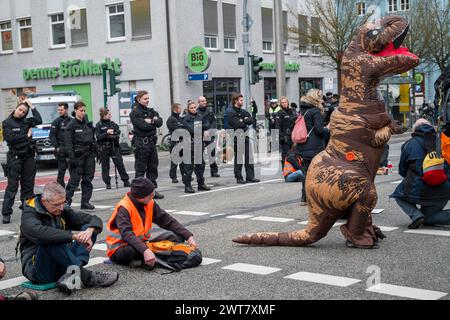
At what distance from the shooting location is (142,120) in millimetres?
13445

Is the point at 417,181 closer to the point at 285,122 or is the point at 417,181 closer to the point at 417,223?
the point at 417,223

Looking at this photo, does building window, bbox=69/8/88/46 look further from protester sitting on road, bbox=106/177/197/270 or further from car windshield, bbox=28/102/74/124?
protester sitting on road, bbox=106/177/197/270

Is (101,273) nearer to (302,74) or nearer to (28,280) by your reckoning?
(28,280)

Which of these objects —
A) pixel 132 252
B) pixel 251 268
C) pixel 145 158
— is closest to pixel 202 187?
pixel 145 158

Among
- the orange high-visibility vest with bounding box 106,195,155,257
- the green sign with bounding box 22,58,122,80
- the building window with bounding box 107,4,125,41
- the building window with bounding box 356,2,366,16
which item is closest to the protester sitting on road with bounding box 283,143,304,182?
the orange high-visibility vest with bounding box 106,195,155,257

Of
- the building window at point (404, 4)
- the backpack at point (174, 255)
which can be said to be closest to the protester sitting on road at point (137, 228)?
the backpack at point (174, 255)

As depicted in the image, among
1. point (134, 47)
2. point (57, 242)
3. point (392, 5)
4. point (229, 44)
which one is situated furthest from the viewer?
point (392, 5)

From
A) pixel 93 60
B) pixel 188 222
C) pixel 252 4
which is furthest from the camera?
pixel 252 4

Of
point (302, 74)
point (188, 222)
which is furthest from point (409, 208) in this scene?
point (302, 74)

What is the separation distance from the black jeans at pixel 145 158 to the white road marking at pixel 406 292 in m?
7.47

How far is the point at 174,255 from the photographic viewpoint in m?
7.34

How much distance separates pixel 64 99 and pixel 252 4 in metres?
14.9

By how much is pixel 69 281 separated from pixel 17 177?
576 centimetres

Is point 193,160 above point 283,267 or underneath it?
above
